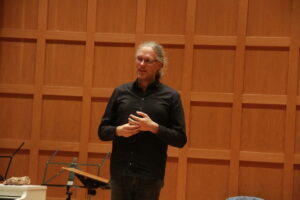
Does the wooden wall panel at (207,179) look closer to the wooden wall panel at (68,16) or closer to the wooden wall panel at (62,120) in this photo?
the wooden wall panel at (62,120)

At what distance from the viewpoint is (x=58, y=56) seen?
5.07 meters

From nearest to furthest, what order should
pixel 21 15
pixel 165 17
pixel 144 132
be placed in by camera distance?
pixel 144 132 → pixel 165 17 → pixel 21 15

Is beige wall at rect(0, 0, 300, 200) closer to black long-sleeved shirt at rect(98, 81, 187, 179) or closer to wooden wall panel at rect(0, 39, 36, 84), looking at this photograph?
wooden wall panel at rect(0, 39, 36, 84)

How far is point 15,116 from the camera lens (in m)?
5.06

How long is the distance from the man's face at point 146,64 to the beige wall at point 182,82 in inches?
89.7

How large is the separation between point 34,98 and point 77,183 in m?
0.96

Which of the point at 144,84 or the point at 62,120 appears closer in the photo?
the point at 144,84

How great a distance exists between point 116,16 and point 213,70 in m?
1.12

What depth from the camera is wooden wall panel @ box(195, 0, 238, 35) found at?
4.92 meters

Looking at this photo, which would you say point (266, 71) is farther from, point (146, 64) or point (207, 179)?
point (146, 64)

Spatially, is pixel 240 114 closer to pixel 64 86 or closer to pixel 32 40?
pixel 64 86

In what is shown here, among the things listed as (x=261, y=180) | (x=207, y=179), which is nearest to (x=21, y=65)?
(x=207, y=179)

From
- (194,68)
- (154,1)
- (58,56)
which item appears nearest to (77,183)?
(58,56)

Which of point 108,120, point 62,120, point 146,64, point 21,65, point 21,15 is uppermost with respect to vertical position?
point 21,15
